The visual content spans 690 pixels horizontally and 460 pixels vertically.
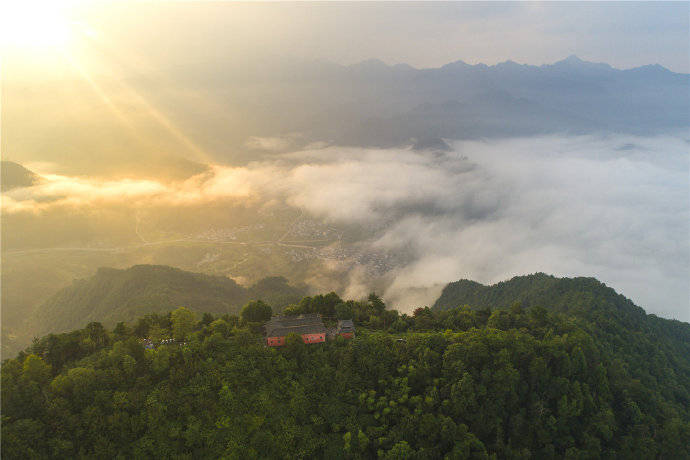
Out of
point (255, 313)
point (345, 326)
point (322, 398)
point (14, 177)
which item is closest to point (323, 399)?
point (322, 398)

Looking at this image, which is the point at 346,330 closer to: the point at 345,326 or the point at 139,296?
the point at 345,326

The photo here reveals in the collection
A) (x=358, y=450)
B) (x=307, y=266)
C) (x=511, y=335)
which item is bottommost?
(x=358, y=450)

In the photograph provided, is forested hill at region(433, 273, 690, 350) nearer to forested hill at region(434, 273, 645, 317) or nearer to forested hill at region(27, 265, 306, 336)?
forested hill at region(434, 273, 645, 317)

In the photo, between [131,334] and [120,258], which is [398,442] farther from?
[120,258]

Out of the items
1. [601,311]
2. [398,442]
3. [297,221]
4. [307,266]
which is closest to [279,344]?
[398,442]

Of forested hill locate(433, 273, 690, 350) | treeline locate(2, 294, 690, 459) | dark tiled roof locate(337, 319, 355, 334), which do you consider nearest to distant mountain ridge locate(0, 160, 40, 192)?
treeline locate(2, 294, 690, 459)
